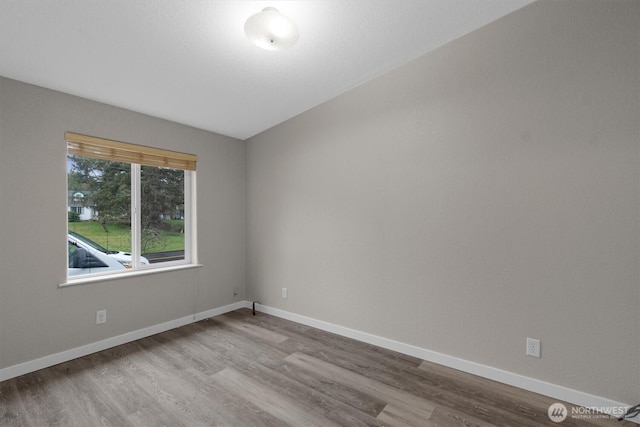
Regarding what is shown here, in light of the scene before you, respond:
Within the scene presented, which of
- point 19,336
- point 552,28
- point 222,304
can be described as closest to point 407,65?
point 552,28

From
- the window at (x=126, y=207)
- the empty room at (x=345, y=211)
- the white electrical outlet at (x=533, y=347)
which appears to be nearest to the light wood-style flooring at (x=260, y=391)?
the empty room at (x=345, y=211)

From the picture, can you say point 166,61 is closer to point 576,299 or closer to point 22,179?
point 22,179

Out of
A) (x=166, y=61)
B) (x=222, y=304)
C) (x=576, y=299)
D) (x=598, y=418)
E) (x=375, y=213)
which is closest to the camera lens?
(x=598, y=418)

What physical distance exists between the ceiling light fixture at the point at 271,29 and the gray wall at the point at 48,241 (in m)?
1.90

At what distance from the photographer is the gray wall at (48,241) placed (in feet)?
7.55

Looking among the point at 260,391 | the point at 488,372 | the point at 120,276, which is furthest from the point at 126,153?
the point at 488,372

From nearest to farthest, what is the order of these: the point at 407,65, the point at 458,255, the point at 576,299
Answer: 1. the point at 576,299
2. the point at 458,255
3. the point at 407,65

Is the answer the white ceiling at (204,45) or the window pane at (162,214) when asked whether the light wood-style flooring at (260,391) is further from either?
the white ceiling at (204,45)

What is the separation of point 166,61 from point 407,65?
2.08 m

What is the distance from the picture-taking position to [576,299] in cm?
200

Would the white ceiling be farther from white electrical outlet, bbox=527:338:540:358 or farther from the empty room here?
white electrical outlet, bbox=527:338:540:358

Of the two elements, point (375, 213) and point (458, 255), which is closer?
point (458, 255)

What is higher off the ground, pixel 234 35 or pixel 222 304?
pixel 234 35

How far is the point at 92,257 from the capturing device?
2898 mm
